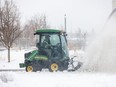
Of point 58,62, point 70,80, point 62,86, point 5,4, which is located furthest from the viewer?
point 5,4

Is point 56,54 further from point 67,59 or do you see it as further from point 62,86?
point 62,86

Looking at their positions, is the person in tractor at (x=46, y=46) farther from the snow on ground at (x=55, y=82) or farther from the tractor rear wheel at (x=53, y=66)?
the snow on ground at (x=55, y=82)

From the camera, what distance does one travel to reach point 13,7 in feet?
98.2

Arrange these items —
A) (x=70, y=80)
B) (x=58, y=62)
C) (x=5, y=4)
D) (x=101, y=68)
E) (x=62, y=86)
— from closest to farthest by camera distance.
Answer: (x=62, y=86) < (x=70, y=80) < (x=101, y=68) < (x=58, y=62) < (x=5, y=4)

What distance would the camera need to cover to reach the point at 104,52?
15773 mm

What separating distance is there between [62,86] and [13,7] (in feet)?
68.0

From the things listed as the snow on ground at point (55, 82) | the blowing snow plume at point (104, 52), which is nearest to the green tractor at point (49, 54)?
the blowing snow plume at point (104, 52)

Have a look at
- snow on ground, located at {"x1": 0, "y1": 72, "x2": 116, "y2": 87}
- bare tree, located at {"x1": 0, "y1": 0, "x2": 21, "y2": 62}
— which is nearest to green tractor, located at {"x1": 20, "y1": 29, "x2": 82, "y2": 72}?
snow on ground, located at {"x1": 0, "y1": 72, "x2": 116, "y2": 87}

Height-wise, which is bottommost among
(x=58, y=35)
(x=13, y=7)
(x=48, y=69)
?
(x=48, y=69)

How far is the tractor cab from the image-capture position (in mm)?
17355

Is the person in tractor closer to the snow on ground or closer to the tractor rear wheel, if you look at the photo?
the tractor rear wheel

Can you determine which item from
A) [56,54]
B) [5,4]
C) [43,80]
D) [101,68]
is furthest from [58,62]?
[5,4]

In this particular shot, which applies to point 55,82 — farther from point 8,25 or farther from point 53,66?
point 8,25

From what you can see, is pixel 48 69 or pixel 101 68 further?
pixel 48 69
